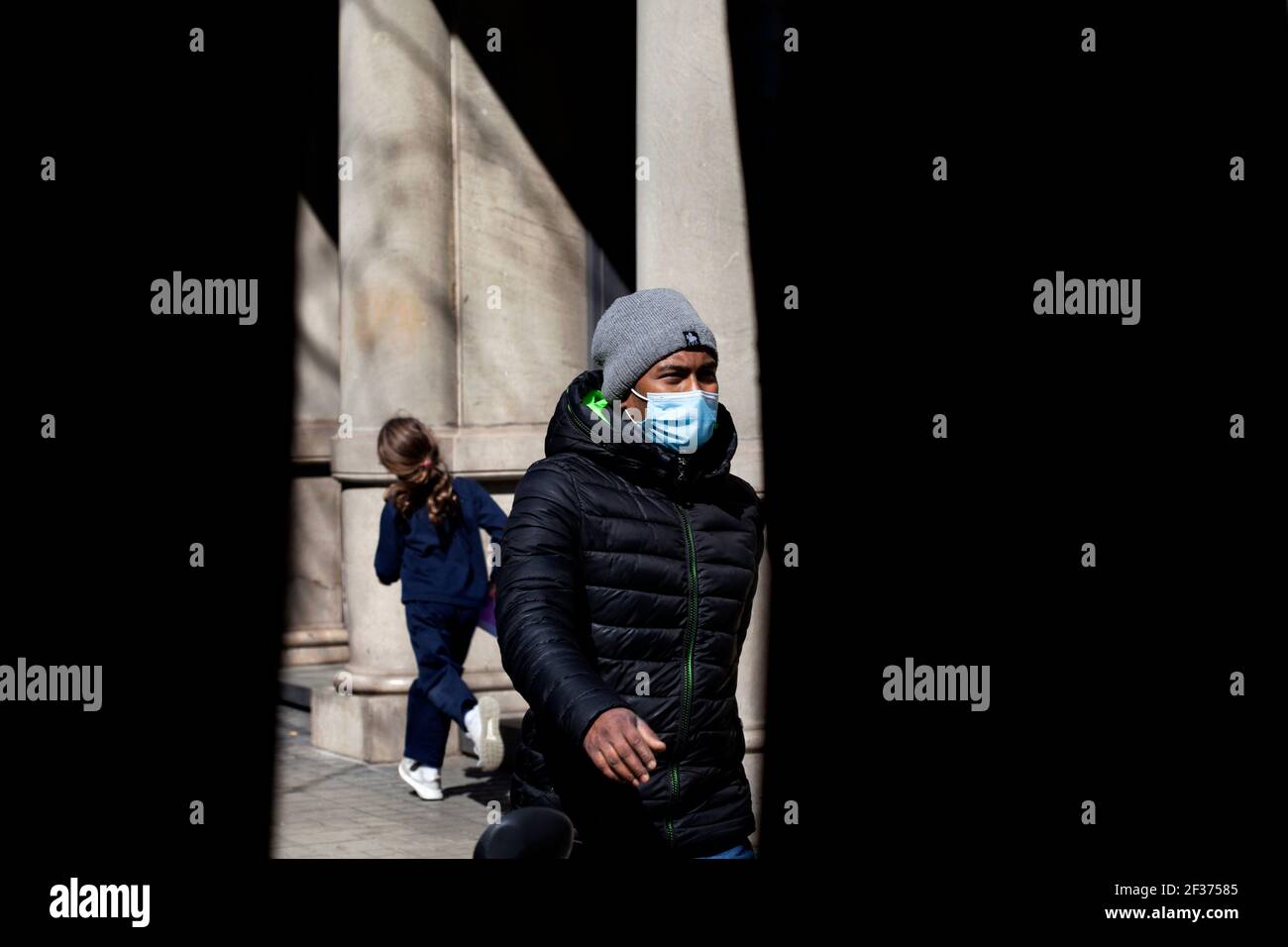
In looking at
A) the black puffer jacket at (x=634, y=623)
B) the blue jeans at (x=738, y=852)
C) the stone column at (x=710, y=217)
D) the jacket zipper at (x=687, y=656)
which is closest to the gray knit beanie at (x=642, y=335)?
the black puffer jacket at (x=634, y=623)

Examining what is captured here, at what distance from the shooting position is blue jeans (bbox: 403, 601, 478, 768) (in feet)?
25.5

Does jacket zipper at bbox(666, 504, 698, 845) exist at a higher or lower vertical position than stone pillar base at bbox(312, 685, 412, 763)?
higher

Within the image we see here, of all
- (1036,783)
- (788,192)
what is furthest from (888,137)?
(1036,783)

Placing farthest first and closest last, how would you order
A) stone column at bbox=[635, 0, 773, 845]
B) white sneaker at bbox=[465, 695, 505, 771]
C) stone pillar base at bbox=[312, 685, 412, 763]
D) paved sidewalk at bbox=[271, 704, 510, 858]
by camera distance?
stone pillar base at bbox=[312, 685, 412, 763] → white sneaker at bbox=[465, 695, 505, 771] → paved sidewalk at bbox=[271, 704, 510, 858] → stone column at bbox=[635, 0, 773, 845]

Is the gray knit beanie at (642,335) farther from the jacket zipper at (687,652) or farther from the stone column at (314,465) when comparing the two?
the stone column at (314,465)

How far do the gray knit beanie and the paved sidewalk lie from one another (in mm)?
3870

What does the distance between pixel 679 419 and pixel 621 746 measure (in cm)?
72

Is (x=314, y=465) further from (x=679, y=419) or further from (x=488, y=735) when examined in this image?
(x=679, y=419)

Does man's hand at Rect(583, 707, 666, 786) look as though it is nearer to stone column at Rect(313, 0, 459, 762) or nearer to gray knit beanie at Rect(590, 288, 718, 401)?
gray knit beanie at Rect(590, 288, 718, 401)

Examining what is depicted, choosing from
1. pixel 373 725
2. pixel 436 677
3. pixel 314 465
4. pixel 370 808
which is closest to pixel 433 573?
pixel 436 677

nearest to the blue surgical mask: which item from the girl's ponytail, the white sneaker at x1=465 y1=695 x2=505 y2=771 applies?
the white sneaker at x1=465 y1=695 x2=505 y2=771

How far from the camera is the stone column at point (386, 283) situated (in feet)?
29.6

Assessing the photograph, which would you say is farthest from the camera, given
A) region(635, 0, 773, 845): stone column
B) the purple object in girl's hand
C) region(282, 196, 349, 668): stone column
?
region(282, 196, 349, 668): stone column
